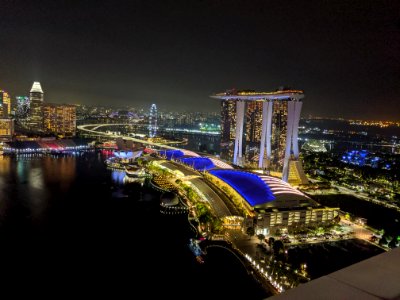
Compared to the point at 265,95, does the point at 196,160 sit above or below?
below

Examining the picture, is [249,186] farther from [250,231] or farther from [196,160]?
[196,160]

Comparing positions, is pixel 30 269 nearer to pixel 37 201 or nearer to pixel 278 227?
pixel 37 201

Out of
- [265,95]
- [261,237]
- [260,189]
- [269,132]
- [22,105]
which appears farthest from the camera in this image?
[22,105]

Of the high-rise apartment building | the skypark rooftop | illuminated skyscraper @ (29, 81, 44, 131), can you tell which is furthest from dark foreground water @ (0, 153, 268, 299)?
illuminated skyscraper @ (29, 81, 44, 131)

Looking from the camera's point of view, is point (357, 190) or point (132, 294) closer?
point (132, 294)

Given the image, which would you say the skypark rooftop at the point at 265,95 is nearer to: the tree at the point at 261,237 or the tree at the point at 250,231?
the tree at the point at 250,231

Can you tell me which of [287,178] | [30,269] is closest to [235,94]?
[287,178]

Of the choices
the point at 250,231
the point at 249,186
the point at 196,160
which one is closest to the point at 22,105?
the point at 196,160
